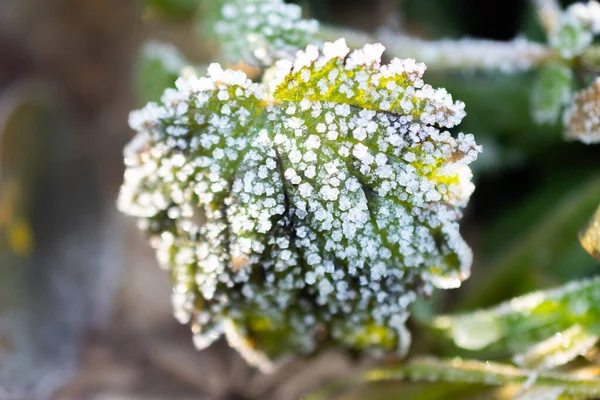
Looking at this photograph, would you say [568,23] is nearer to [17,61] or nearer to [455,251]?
[455,251]

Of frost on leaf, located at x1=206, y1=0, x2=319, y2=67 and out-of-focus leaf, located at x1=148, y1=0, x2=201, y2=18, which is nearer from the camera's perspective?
frost on leaf, located at x1=206, y1=0, x2=319, y2=67

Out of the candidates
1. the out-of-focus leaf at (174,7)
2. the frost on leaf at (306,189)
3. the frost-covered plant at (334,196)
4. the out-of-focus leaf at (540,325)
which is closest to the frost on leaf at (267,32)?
the frost-covered plant at (334,196)

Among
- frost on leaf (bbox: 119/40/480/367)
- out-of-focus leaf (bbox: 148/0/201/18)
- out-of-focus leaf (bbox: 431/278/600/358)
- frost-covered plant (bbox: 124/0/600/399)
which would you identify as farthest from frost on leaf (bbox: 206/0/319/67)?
out-of-focus leaf (bbox: 431/278/600/358)

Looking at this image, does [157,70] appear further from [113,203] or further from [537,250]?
[537,250]

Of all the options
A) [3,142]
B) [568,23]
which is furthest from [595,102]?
[3,142]

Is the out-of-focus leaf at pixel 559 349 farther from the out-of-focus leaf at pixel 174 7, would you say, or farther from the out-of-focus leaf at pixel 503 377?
the out-of-focus leaf at pixel 174 7

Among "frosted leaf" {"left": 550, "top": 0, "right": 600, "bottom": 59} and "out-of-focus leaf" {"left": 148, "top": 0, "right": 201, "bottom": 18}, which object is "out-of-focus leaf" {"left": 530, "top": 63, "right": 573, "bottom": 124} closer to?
"frosted leaf" {"left": 550, "top": 0, "right": 600, "bottom": 59}

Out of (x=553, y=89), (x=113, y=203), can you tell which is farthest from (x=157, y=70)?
(x=553, y=89)
